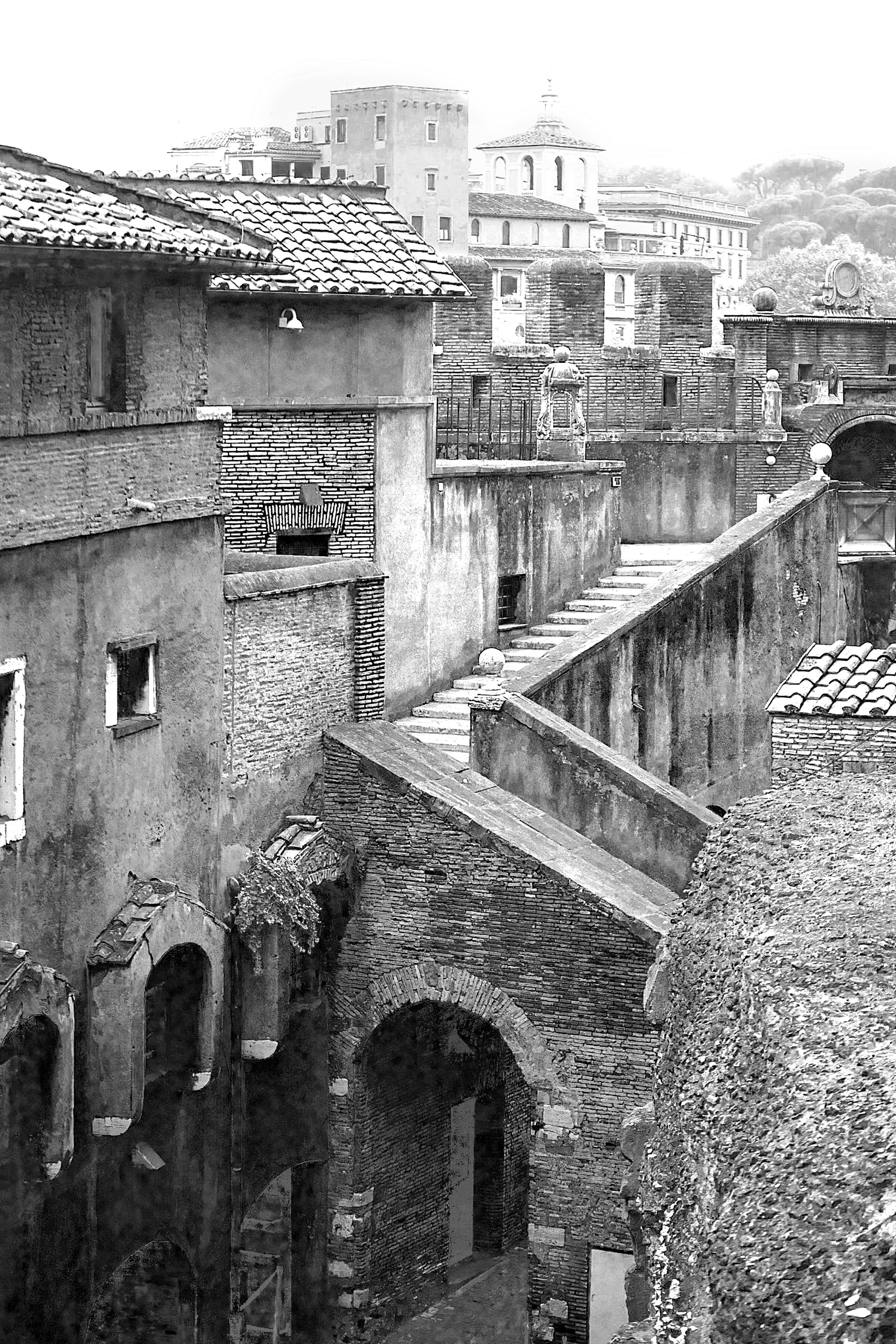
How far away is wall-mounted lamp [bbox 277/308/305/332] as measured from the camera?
66.3 ft

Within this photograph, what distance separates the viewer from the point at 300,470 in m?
20.9

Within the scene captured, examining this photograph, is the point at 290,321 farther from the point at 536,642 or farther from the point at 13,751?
the point at 13,751

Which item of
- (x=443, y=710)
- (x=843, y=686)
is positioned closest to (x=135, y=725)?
(x=843, y=686)

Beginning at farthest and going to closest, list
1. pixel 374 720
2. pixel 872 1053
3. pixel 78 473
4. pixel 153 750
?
pixel 374 720
pixel 153 750
pixel 78 473
pixel 872 1053

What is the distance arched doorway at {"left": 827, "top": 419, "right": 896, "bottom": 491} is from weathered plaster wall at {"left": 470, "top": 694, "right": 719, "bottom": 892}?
1422 centimetres

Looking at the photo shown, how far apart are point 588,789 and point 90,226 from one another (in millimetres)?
7182

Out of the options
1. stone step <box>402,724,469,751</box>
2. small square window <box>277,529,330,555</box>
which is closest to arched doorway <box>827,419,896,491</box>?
small square window <box>277,529,330,555</box>

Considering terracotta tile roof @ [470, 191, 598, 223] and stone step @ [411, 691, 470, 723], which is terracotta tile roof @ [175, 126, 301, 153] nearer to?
terracotta tile roof @ [470, 191, 598, 223]

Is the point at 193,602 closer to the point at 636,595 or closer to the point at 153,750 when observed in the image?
the point at 153,750

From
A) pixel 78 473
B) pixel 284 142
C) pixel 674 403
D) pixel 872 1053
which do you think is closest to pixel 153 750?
pixel 78 473

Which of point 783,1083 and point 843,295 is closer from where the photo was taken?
point 783,1083

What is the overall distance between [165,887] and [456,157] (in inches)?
2420

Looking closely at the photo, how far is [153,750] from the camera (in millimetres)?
16047

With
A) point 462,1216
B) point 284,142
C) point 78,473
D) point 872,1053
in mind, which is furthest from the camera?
point 284,142
